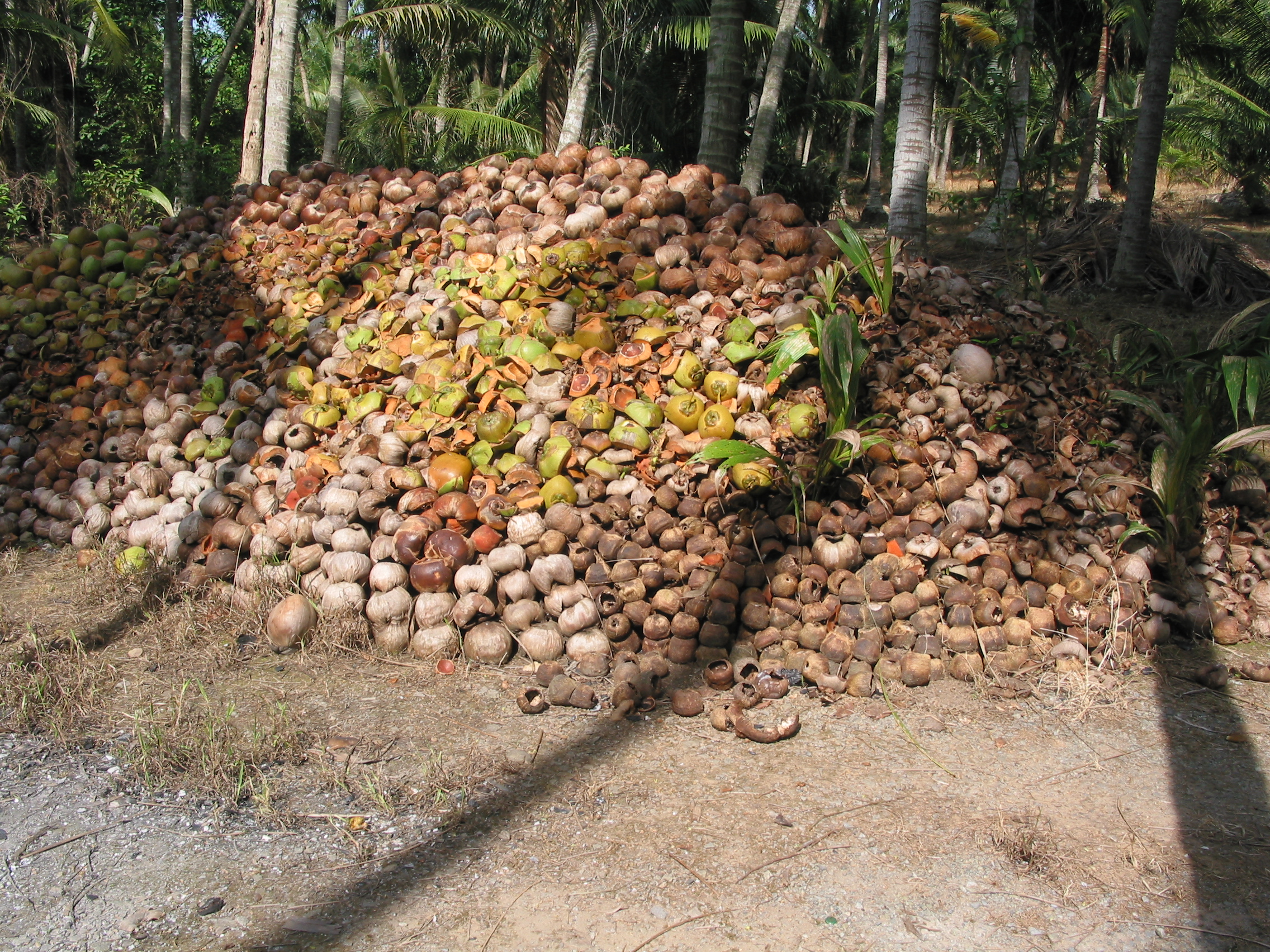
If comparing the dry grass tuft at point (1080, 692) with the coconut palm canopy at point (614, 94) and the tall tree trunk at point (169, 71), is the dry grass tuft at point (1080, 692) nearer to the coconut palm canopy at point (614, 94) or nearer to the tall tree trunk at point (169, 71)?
the coconut palm canopy at point (614, 94)

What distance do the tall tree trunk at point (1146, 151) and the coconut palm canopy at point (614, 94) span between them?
42 mm

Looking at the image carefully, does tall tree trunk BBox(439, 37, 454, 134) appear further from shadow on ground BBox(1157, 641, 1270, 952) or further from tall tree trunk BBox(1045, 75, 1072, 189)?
shadow on ground BBox(1157, 641, 1270, 952)

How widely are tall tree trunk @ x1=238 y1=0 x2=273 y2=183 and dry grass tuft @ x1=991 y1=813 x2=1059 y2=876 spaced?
11.3 metres

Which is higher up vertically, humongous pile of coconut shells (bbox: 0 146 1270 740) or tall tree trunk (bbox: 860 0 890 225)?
tall tree trunk (bbox: 860 0 890 225)

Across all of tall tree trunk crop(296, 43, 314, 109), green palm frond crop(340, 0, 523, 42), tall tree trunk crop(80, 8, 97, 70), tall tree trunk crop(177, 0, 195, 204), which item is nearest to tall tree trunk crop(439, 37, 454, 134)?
green palm frond crop(340, 0, 523, 42)

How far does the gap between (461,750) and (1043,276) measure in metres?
8.11

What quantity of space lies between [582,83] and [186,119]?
9981mm

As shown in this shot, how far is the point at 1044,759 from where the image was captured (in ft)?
9.78

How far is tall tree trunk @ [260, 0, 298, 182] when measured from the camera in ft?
30.5

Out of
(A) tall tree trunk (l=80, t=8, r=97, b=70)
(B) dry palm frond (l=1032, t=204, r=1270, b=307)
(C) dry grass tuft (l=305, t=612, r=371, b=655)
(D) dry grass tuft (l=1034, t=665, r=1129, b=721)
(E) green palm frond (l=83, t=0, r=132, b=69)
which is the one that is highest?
(A) tall tree trunk (l=80, t=8, r=97, b=70)

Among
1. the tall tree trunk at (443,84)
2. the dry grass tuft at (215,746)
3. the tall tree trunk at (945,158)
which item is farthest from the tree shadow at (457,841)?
the tall tree trunk at (945,158)

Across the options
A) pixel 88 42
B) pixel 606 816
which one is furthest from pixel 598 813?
pixel 88 42

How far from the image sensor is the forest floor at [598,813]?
2.22 m

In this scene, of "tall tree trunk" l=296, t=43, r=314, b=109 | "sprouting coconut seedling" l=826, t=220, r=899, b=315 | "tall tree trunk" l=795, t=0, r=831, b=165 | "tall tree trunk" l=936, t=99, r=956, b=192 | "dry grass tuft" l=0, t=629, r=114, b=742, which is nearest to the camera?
"dry grass tuft" l=0, t=629, r=114, b=742
